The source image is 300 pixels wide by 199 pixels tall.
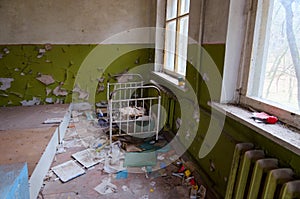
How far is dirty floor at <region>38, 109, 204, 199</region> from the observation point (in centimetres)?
193

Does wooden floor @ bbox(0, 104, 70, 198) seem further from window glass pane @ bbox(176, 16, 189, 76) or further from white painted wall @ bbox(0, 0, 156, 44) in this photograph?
window glass pane @ bbox(176, 16, 189, 76)

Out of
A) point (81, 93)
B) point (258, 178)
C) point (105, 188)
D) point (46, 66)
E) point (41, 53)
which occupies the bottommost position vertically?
point (105, 188)

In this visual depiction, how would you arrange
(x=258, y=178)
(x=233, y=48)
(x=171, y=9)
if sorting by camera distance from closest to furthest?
(x=258, y=178) → (x=233, y=48) → (x=171, y=9)

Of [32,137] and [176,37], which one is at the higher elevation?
[176,37]

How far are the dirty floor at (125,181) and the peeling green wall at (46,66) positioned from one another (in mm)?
1624

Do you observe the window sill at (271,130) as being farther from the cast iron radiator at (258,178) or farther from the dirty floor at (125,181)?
A: the dirty floor at (125,181)

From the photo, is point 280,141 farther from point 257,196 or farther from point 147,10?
point 147,10

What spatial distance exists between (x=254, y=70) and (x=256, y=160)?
2.28 feet

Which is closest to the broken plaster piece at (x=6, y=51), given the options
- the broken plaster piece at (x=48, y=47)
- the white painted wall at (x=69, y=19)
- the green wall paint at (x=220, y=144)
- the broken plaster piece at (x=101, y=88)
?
the white painted wall at (x=69, y=19)

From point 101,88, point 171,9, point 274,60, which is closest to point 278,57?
point 274,60

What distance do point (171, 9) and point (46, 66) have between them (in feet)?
7.46

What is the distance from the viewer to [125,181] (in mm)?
2113

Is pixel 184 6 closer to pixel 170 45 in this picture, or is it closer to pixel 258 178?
pixel 170 45

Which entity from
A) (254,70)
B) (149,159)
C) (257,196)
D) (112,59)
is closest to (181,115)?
(149,159)
